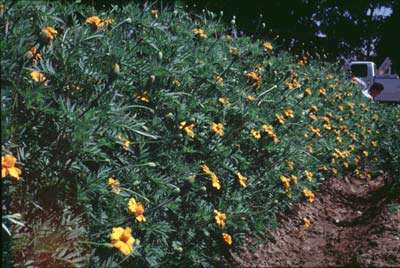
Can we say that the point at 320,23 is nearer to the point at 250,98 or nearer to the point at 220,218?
the point at 250,98

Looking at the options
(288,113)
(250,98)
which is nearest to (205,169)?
(250,98)

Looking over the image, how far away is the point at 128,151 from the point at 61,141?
0.59 m

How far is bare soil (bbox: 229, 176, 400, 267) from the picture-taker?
3.86 m

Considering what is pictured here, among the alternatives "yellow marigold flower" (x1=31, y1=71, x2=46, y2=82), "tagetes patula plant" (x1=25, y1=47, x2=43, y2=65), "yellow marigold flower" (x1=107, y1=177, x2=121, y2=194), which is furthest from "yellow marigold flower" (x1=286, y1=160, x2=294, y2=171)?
"yellow marigold flower" (x1=31, y1=71, x2=46, y2=82)

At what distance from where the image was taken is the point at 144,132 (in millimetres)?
2824

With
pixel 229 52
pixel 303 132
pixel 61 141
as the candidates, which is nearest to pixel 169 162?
pixel 61 141

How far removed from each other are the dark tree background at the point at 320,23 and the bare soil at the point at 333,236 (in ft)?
6.13

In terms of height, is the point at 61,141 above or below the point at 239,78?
above

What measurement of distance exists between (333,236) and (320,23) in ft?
51.8

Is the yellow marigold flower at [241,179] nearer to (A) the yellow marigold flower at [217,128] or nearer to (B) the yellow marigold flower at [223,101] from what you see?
(A) the yellow marigold flower at [217,128]

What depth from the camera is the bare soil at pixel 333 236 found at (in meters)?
3.86

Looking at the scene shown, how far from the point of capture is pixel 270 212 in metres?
4.21

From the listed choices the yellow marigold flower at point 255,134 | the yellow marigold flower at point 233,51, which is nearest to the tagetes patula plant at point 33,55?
the yellow marigold flower at point 255,134

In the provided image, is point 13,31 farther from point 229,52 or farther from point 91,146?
point 229,52
